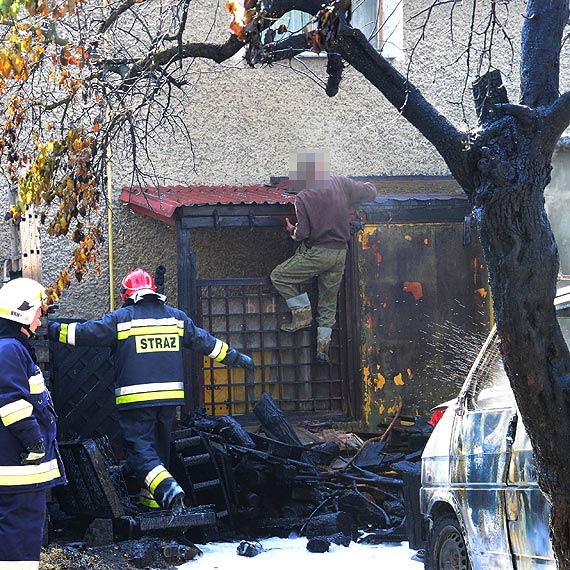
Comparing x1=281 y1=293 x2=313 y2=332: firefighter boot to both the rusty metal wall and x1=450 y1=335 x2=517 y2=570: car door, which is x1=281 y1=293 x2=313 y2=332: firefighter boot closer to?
the rusty metal wall

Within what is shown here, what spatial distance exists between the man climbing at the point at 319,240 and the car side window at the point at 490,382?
4826 millimetres

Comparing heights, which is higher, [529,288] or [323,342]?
[323,342]

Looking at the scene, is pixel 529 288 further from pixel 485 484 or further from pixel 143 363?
pixel 143 363

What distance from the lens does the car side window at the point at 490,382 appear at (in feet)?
19.0

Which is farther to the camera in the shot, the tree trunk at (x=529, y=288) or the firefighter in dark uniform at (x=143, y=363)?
the firefighter in dark uniform at (x=143, y=363)

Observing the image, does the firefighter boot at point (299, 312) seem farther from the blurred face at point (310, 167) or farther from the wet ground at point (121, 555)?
the wet ground at point (121, 555)

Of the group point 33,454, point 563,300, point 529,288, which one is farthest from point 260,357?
point 529,288

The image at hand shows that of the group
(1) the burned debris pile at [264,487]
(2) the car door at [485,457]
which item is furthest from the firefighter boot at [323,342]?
(2) the car door at [485,457]

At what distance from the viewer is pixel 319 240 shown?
1078cm

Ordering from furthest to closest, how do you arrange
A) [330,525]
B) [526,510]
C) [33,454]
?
[330,525] < [33,454] < [526,510]

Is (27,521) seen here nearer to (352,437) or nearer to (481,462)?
(481,462)

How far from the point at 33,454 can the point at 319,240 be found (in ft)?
17.3

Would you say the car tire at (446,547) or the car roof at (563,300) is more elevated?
the car roof at (563,300)

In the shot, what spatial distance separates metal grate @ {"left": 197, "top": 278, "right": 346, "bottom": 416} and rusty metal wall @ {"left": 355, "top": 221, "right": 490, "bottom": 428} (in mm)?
401
